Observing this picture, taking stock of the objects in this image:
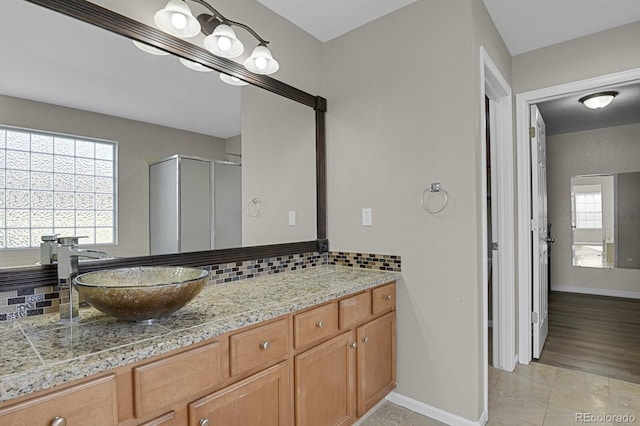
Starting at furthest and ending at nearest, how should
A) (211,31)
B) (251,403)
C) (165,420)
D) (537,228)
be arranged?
(537,228)
(211,31)
(251,403)
(165,420)

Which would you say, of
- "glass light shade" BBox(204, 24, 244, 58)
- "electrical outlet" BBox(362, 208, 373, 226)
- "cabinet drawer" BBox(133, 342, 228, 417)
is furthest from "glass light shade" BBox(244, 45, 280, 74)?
"cabinet drawer" BBox(133, 342, 228, 417)

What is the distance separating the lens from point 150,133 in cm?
167

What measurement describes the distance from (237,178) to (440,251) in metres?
1.27

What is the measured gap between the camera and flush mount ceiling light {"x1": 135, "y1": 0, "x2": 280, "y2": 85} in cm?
154

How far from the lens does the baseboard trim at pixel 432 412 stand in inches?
77.2

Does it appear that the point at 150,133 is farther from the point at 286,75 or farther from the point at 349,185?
the point at 349,185

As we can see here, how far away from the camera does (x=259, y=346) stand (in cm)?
134

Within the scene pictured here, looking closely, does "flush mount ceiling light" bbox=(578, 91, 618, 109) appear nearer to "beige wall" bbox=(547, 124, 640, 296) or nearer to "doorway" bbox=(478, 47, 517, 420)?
"doorway" bbox=(478, 47, 517, 420)

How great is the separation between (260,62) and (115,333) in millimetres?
1517

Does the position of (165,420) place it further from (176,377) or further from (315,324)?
(315,324)

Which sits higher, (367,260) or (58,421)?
(367,260)

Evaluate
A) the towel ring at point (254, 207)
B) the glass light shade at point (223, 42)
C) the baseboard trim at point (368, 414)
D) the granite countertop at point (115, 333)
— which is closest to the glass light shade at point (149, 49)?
the glass light shade at point (223, 42)

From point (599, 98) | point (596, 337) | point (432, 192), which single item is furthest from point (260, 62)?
point (596, 337)

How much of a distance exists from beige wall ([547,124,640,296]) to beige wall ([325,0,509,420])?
382 centimetres
